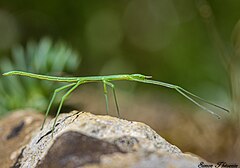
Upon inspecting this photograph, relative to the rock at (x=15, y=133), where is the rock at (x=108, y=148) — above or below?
above

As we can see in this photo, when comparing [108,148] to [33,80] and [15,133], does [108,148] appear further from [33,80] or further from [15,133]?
[33,80]

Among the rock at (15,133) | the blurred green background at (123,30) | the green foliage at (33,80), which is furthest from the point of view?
the blurred green background at (123,30)

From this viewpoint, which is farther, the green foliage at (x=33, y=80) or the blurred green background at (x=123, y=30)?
the blurred green background at (x=123, y=30)

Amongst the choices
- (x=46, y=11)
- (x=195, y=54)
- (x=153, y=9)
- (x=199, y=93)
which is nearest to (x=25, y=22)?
(x=46, y=11)

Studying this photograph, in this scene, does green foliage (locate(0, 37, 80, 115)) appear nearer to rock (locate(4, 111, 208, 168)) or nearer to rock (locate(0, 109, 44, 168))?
rock (locate(0, 109, 44, 168))

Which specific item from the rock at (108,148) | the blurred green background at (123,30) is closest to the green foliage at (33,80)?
the rock at (108,148)

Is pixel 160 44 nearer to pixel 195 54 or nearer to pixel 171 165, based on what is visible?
pixel 195 54

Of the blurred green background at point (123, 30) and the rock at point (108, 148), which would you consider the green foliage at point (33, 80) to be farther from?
the blurred green background at point (123, 30)

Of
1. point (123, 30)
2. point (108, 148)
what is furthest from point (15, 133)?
point (123, 30)
